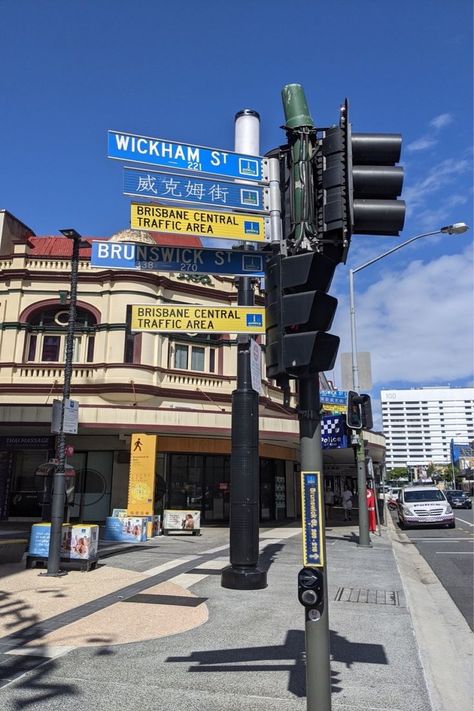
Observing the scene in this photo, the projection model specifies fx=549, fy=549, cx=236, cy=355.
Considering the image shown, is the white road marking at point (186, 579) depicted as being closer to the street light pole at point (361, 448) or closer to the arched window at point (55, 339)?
the street light pole at point (361, 448)

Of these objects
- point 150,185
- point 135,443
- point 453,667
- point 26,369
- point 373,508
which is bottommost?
point 453,667

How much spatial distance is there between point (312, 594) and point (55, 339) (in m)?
20.6

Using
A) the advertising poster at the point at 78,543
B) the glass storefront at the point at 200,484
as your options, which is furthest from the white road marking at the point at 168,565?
the glass storefront at the point at 200,484

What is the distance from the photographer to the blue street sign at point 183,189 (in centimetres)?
538

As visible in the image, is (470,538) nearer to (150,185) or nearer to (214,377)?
(214,377)

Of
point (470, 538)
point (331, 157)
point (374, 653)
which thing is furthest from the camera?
point (470, 538)

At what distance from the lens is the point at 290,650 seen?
5.74 meters

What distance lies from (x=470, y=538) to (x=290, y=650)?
1467cm

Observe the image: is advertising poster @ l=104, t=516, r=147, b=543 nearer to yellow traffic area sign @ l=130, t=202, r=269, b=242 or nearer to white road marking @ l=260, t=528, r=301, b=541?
white road marking @ l=260, t=528, r=301, b=541

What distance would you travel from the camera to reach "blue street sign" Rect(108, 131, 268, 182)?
Result: 5336mm

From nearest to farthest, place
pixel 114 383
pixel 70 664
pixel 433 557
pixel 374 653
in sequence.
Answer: pixel 70 664
pixel 374 653
pixel 433 557
pixel 114 383

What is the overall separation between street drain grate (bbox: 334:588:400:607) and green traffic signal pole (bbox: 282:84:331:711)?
4913 millimetres

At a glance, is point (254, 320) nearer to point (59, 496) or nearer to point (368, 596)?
point (368, 596)

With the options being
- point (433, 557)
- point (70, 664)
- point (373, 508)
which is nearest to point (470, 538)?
point (373, 508)
